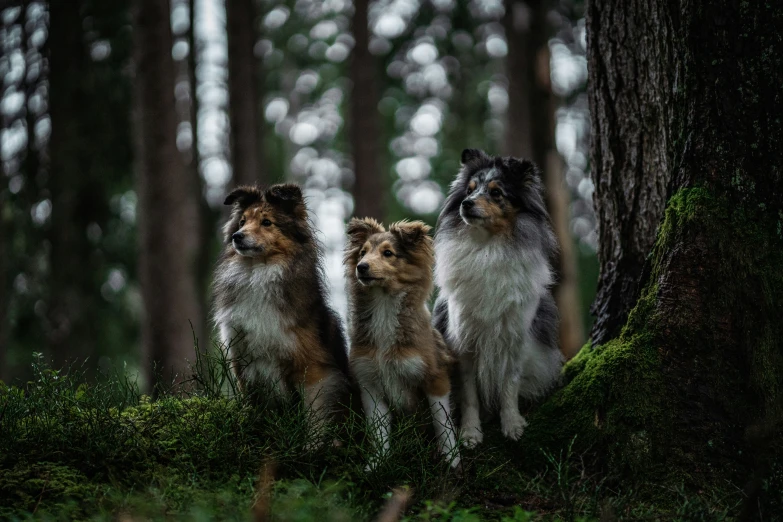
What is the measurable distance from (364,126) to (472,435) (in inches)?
404

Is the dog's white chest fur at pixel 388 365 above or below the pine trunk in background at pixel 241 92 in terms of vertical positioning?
below

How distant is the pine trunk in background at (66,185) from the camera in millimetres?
14406

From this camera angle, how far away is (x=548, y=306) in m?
6.30

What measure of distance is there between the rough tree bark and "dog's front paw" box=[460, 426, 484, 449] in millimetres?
535

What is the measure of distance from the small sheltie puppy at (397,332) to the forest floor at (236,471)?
0.19 metres

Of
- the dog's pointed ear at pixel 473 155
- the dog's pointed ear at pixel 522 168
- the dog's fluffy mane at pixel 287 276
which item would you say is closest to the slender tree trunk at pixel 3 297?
the dog's fluffy mane at pixel 287 276

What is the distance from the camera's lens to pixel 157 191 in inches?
435

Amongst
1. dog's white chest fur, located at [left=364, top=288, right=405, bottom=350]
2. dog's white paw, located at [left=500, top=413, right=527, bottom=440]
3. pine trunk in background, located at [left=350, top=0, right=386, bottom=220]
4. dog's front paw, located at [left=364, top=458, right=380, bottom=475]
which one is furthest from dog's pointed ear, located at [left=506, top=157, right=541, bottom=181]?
pine trunk in background, located at [left=350, top=0, right=386, bottom=220]

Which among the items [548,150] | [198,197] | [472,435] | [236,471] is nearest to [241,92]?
[198,197]

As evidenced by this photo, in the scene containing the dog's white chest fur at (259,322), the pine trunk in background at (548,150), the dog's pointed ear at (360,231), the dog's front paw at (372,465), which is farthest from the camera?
the pine trunk in background at (548,150)

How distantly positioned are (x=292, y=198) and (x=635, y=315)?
282 cm

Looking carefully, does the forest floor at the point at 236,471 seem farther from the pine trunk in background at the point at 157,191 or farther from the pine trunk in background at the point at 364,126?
the pine trunk in background at the point at 364,126

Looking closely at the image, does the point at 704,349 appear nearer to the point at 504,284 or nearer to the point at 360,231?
the point at 504,284

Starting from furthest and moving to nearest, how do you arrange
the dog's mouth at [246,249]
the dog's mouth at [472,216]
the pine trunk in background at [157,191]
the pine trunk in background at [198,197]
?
the pine trunk in background at [198,197] < the pine trunk in background at [157,191] < the dog's mouth at [472,216] < the dog's mouth at [246,249]
